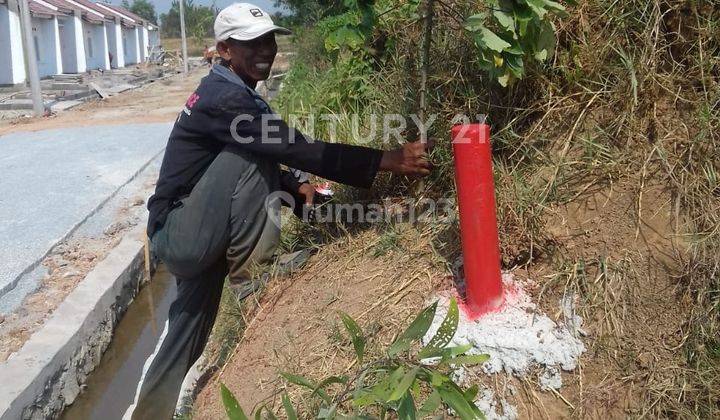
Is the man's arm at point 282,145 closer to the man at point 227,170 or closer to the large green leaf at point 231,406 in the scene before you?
the man at point 227,170

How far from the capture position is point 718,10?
2.28 meters

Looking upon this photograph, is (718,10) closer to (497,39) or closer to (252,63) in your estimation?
(497,39)

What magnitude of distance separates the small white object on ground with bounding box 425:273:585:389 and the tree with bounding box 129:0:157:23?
8318 centimetres

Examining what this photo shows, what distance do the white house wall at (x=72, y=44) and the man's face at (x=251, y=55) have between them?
32.4 meters

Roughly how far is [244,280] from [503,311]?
1.29 metres

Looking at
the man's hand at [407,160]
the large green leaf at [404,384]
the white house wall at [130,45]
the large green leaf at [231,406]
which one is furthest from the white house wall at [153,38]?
the large green leaf at [404,384]

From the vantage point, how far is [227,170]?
2607 millimetres

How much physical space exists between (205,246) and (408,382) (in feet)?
4.24

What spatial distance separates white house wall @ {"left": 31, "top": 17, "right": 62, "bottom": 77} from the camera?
27594mm

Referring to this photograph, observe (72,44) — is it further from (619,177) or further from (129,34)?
(619,177)

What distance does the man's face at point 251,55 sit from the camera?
266 cm

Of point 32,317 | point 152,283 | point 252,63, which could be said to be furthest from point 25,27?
point 252,63

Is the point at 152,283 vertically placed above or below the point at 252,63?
below

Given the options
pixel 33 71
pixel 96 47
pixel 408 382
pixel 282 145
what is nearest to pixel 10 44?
pixel 33 71
